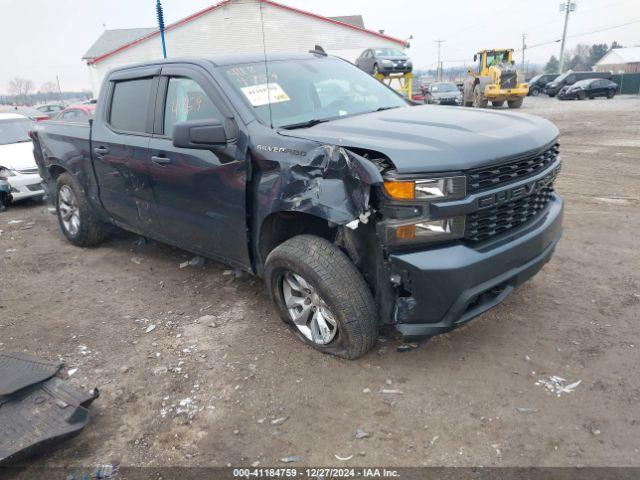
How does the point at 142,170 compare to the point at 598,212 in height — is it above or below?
above

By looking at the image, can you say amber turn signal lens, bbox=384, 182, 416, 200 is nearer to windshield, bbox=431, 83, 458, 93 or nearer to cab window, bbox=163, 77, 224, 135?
cab window, bbox=163, 77, 224, 135

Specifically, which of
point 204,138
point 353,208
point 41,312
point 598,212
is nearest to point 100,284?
point 41,312

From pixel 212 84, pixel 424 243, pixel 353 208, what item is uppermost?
pixel 212 84

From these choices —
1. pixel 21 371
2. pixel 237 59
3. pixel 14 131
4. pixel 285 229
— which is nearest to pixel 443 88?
pixel 14 131

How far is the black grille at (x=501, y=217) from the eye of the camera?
2.75 meters

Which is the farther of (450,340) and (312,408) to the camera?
(450,340)

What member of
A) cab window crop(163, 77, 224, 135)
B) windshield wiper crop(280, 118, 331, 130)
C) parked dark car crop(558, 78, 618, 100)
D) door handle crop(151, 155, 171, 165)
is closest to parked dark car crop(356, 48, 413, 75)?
parked dark car crop(558, 78, 618, 100)

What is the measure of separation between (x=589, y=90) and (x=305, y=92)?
108 ft

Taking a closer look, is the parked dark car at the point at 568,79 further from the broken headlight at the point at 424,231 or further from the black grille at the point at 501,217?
the broken headlight at the point at 424,231

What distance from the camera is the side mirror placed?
316cm

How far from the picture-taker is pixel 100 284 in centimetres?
480

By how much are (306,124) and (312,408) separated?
181cm

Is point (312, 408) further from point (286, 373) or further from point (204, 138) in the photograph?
point (204, 138)

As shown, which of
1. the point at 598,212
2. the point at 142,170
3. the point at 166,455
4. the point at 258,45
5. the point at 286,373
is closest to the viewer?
the point at 166,455
